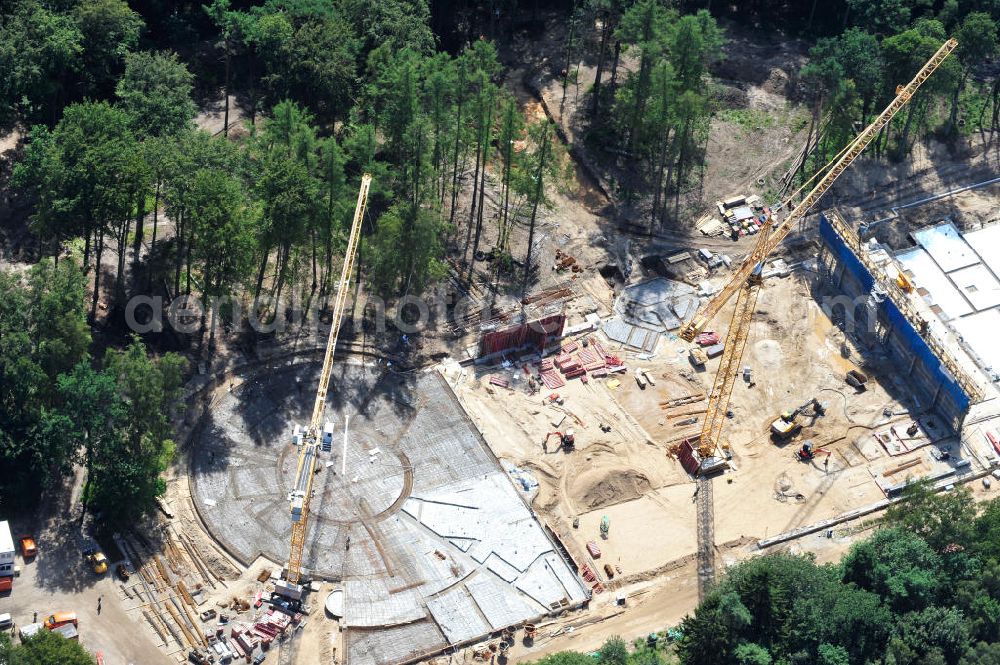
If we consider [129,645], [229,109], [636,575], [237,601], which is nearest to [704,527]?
[636,575]

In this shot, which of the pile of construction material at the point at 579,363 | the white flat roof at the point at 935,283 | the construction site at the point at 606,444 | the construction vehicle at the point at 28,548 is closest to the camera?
the construction vehicle at the point at 28,548

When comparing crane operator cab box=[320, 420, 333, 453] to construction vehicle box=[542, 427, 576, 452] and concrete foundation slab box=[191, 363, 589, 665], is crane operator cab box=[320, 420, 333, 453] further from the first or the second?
construction vehicle box=[542, 427, 576, 452]

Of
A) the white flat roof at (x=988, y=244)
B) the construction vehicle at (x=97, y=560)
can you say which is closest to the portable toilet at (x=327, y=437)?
the construction vehicle at (x=97, y=560)

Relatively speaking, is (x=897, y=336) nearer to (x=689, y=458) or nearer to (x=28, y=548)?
(x=689, y=458)

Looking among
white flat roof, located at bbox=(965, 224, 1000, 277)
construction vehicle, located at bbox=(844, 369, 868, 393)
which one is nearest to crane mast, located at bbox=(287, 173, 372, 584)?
construction vehicle, located at bbox=(844, 369, 868, 393)

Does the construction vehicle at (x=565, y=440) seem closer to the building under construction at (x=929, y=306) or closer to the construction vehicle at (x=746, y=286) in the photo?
the construction vehicle at (x=746, y=286)

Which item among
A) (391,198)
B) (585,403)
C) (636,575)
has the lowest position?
(636,575)

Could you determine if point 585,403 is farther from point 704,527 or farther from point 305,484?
point 305,484
